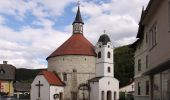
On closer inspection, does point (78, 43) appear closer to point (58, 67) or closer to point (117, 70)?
point (58, 67)

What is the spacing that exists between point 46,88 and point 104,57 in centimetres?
1414

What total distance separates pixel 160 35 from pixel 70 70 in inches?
2437

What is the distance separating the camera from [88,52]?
3088 inches

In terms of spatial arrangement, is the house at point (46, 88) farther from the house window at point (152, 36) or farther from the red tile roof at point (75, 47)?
the house window at point (152, 36)

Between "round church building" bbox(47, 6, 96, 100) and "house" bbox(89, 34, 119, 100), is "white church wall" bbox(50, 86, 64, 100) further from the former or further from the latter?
"house" bbox(89, 34, 119, 100)

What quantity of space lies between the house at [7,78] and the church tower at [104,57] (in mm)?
22628

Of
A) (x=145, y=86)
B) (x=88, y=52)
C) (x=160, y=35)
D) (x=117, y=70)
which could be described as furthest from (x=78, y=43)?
(x=160, y=35)

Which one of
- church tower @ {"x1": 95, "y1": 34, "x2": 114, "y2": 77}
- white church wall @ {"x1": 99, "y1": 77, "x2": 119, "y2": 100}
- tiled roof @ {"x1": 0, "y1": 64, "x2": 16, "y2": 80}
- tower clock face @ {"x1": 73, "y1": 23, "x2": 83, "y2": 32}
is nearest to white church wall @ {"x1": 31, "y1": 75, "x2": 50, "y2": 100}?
white church wall @ {"x1": 99, "y1": 77, "x2": 119, "y2": 100}

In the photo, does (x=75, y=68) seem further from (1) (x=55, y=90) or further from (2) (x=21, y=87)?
(2) (x=21, y=87)

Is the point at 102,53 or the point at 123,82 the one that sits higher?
the point at 102,53

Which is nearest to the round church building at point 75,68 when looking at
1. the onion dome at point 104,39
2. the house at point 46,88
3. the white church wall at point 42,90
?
the house at point 46,88

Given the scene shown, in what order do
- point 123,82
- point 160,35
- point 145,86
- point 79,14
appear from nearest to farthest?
point 160,35
point 145,86
point 79,14
point 123,82

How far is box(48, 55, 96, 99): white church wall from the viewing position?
253ft

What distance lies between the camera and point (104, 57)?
257 ft
